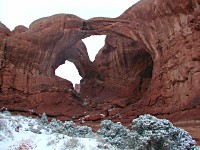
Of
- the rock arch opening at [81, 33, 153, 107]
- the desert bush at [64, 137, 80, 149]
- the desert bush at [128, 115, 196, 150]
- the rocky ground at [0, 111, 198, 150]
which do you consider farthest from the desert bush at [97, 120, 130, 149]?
the rock arch opening at [81, 33, 153, 107]

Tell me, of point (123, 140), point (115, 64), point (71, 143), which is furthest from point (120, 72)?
point (71, 143)

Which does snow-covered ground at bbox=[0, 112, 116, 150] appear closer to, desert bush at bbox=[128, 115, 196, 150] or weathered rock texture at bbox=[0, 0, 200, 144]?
desert bush at bbox=[128, 115, 196, 150]

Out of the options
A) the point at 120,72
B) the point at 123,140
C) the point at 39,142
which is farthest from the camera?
the point at 120,72

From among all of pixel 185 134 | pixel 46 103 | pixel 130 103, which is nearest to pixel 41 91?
pixel 46 103

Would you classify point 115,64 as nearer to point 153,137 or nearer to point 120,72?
point 120,72

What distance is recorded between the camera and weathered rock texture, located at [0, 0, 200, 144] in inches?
848

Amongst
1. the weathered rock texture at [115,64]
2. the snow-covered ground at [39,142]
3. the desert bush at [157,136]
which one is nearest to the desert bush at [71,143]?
the snow-covered ground at [39,142]

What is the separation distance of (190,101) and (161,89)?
157 inches

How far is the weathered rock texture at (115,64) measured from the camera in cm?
2153

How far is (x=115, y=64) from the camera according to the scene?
33000mm

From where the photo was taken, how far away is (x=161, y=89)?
2419 cm

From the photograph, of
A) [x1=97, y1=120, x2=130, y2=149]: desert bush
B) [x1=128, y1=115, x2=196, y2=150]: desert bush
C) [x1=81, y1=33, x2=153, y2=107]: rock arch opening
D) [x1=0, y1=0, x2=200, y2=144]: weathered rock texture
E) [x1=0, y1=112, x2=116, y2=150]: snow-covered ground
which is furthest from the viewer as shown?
[x1=81, y1=33, x2=153, y2=107]: rock arch opening

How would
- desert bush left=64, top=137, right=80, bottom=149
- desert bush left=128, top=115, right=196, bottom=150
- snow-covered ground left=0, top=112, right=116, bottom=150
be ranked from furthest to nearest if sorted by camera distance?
desert bush left=64, top=137, right=80, bottom=149 < snow-covered ground left=0, top=112, right=116, bottom=150 < desert bush left=128, top=115, right=196, bottom=150

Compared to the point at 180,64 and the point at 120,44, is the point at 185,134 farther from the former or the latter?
the point at 120,44
